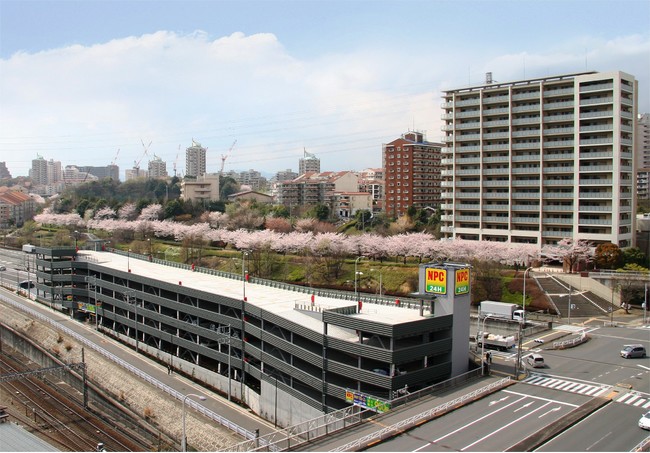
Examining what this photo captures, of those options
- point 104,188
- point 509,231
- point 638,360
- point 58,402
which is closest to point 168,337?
point 58,402

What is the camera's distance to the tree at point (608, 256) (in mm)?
58312

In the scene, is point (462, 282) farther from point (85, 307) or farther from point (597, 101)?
point (85, 307)

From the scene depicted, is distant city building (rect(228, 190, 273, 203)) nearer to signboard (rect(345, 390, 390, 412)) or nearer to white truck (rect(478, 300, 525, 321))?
white truck (rect(478, 300, 525, 321))

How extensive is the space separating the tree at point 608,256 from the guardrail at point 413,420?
36.0 metres

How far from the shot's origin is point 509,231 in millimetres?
70125

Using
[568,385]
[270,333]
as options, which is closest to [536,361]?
[568,385]

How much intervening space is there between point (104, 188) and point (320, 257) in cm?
12050

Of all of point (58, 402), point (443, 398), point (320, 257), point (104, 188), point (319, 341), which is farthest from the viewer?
point (104, 188)

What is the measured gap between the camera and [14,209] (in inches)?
5940

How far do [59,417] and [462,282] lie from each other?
103ft

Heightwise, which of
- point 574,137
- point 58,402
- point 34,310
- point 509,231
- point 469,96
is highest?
point 469,96

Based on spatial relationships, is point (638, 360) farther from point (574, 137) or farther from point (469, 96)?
point (469, 96)

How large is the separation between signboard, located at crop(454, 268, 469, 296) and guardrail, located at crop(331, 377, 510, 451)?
5296mm

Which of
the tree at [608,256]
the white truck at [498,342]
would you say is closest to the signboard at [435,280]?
the white truck at [498,342]
